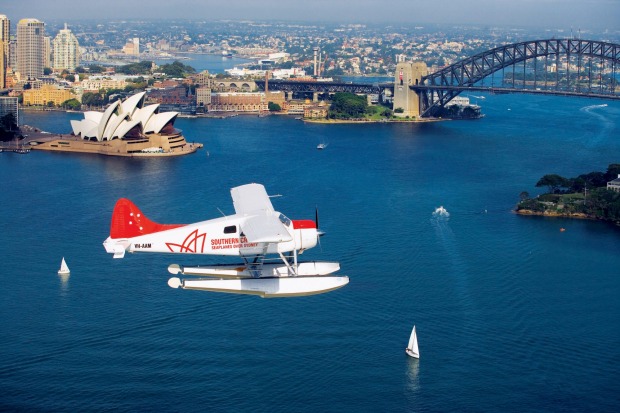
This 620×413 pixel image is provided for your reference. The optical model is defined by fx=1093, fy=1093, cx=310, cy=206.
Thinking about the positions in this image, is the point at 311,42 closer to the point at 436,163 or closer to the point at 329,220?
the point at 436,163

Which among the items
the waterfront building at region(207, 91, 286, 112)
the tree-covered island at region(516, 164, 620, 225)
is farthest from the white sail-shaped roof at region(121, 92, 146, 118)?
the tree-covered island at region(516, 164, 620, 225)

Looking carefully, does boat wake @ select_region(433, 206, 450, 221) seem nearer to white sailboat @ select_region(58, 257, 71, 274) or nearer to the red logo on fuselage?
white sailboat @ select_region(58, 257, 71, 274)

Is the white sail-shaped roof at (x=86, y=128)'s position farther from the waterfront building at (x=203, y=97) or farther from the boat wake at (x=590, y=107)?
the boat wake at (x=590, y=107)

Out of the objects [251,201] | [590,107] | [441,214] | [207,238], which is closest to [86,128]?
[441,214]

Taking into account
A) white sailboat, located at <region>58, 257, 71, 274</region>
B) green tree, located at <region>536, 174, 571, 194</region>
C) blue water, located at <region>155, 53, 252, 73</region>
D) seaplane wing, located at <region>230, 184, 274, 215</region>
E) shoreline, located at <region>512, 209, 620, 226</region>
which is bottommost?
white sailboat, located at <region>58, 257, 71, 274</region>

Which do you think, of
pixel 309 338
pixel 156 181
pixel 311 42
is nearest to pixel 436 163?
pixel 156 181

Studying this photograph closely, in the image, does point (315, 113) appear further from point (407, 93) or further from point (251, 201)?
point (251, 201)

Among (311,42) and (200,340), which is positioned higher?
(311,42)
